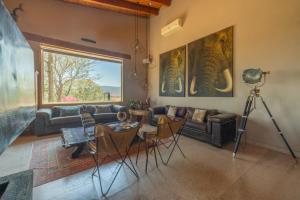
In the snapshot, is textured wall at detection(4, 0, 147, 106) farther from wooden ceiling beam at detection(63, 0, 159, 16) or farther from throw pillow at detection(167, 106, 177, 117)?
throw pillow at detection(167, 106, 177, 117)

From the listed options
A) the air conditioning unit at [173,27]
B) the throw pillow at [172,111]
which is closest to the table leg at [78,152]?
the throw pillow at [172,111]

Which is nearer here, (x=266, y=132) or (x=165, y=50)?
(x=266, y=132)

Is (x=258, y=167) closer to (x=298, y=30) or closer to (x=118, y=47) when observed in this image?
(x=298, y=30)

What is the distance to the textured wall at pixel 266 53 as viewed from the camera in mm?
2830

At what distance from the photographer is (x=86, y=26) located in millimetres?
5336

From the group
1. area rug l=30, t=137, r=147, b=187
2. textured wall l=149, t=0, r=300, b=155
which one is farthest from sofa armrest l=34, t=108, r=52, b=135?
textured wall l=149, t=0, r=300, b=155

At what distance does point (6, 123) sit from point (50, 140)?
138 inches

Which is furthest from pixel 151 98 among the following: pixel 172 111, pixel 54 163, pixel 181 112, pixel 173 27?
pixel 54 163

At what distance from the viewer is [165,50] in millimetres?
5926

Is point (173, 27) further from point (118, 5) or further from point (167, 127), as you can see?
point (167, 127)

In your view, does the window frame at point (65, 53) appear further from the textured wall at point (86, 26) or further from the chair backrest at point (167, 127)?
the chair backrest at point (167, 127)

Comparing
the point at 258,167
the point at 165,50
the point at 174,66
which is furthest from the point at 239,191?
the point at 165,50

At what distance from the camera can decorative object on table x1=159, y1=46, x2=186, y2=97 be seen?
17.0ft

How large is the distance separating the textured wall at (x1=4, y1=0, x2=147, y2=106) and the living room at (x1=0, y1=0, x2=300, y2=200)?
0.11 feet
